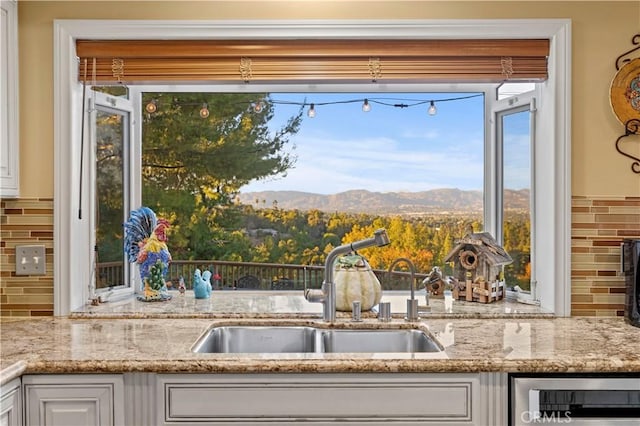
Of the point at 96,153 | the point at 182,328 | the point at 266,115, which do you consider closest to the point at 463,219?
the point at 266,115

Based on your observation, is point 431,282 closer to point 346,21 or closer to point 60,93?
point 346,21

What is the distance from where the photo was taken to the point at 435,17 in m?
2.21

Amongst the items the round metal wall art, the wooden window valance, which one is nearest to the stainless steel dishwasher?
the round metal wall art

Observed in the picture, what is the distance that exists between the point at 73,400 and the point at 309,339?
786 mm

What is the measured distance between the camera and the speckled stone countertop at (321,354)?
1579mm

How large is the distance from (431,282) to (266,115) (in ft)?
3.30

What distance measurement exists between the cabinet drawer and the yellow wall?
Answer: 104 cm

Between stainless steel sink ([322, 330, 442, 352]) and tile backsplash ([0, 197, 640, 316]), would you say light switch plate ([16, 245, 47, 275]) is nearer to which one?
tile backsplash ([0, 197, 640, 316])

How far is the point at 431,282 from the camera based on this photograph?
94.2 inches

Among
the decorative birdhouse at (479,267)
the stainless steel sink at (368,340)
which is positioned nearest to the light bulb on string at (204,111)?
the stainless steel sink at (368,340)

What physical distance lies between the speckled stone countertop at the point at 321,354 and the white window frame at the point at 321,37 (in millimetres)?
232

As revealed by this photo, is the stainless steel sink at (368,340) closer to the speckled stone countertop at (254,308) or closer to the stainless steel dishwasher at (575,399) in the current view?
the speckled stone countertop at (254,308)

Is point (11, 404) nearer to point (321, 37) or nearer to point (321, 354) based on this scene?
point (321, 354)

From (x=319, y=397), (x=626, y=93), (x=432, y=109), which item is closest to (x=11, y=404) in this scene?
(x=319, y=397)
